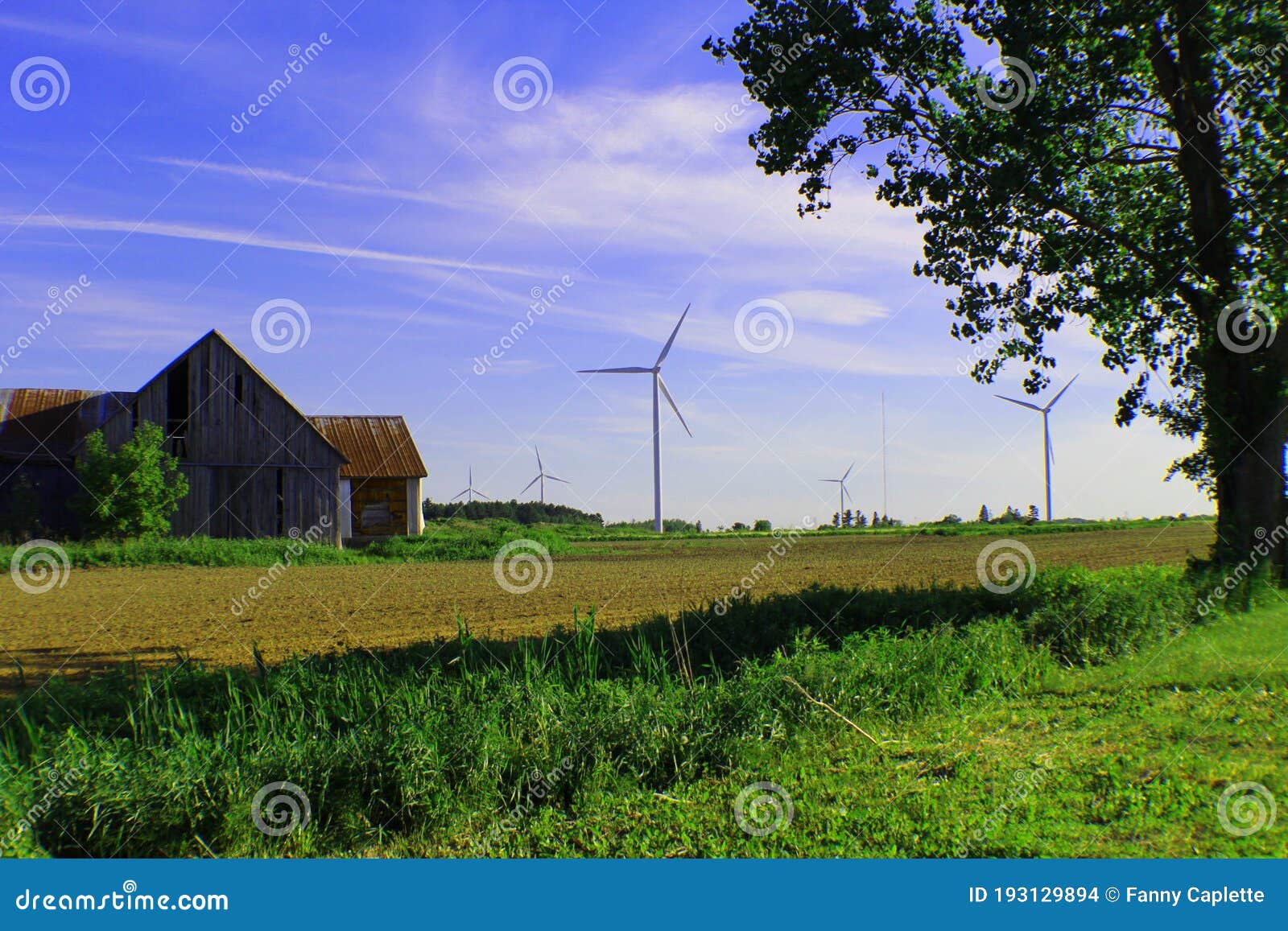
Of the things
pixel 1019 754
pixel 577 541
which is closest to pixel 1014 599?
pixel 1019 754

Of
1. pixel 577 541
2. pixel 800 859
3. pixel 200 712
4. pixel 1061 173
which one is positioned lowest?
pixel 800 859

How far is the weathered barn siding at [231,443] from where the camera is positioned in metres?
33.7

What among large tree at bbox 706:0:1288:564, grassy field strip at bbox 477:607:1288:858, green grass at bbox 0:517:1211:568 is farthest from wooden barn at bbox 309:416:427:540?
grassy field strip at bbox 477:607:1288:858

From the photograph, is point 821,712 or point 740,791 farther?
point 821,712

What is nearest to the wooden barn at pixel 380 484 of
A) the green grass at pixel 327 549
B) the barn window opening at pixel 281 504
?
the green grass at pixel 327 549

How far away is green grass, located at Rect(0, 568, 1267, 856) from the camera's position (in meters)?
5.52

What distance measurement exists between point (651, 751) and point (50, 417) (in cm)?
4082

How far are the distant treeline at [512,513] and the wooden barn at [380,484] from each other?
15.4 metres

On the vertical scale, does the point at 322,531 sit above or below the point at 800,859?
above

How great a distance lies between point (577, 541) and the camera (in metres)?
43.9

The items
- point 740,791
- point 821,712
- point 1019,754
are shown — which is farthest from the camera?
point 821,712

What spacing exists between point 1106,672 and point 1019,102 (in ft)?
32.1

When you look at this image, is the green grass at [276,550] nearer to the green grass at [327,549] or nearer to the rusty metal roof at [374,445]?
the green grass at [327,549]

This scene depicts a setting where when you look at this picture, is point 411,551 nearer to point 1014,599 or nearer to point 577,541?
→ point 577,541
